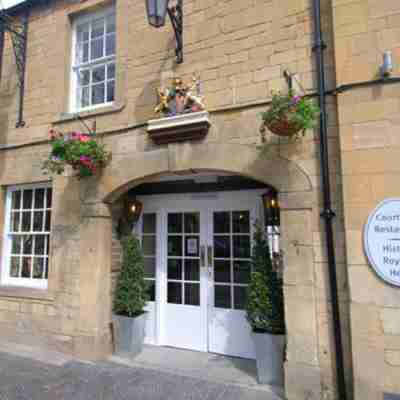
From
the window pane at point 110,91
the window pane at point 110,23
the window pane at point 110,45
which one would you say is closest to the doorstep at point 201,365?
the window pane at point 110,91

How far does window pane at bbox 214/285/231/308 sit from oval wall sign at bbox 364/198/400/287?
2063 millimetres

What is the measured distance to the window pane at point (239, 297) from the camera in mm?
4270

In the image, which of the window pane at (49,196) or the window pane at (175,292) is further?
the window pane at (49,196)

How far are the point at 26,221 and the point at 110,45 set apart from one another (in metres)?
3.32

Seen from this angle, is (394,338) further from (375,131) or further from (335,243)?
(375,131)

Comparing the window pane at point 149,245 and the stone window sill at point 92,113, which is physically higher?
the stone window sill at point 92,113

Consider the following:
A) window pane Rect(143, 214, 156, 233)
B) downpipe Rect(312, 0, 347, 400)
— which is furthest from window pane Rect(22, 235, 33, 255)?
downpipe Rect(312, 0, 347, 400)

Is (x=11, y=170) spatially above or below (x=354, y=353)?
above

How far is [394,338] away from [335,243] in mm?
973

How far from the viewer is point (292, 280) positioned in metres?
3.25

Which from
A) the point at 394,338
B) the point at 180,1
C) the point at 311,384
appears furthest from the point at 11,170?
the point at 394,338

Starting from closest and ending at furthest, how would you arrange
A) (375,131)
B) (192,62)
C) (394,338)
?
1. (394,338)
2. (375,131)
3. (192,62)

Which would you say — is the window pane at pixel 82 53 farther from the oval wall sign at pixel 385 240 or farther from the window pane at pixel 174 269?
the oval wall sign at pixel 385 240

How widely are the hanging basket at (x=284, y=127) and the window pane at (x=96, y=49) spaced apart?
3.43 meters
